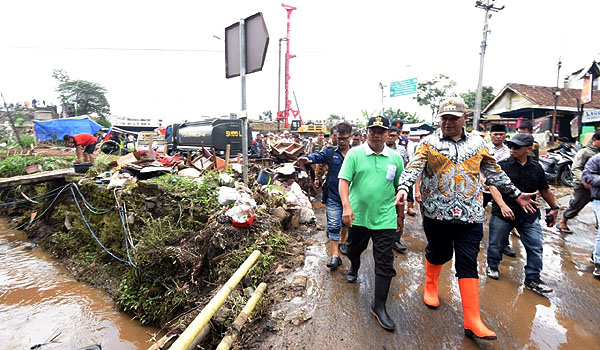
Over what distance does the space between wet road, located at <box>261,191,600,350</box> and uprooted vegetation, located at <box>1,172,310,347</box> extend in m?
0.48

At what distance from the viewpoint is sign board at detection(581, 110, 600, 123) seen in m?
12.2

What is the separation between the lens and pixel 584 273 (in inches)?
135

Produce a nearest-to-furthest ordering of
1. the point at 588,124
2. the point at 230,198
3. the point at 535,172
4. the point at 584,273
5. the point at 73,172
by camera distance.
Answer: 1. the point at 535,172
2. the point at 584,273
3. the point at 230,198
4. the point at 73,172
5. the point at 588,124

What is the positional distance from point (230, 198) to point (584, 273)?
4.45 metres

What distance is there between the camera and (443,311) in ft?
8.32

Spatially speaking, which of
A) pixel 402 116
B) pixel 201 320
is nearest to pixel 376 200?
pixel 201 320

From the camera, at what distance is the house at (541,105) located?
1678 centimetres

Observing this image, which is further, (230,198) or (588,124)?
(588,124)

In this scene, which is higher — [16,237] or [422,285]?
[422,285]

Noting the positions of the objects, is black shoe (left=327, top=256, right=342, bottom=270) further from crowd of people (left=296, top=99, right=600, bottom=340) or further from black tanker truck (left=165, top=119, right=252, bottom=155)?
black tanker truck (left=165, top=119, right=252, bottom=155)

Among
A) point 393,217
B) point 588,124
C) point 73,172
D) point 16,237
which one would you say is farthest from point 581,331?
point 588,124

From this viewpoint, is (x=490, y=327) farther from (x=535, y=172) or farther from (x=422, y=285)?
(x=535, y=172)

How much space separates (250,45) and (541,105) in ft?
64.9

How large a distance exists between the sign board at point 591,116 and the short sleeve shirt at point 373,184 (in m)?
15.2
